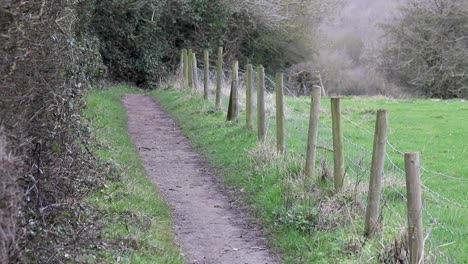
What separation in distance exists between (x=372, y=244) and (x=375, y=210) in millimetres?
453

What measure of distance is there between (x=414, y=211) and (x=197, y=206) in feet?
A: 13.3

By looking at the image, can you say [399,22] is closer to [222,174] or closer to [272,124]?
[272,124]

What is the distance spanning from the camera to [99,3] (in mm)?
28516

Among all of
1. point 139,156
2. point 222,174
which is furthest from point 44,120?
point 139,156

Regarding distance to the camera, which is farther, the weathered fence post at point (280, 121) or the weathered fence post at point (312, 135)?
the weathered fence post at point (280, 121)

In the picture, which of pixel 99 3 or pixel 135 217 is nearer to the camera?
pixel 135 217

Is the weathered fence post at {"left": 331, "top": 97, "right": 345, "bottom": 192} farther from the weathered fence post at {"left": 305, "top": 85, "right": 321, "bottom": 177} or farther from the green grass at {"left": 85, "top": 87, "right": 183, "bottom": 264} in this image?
the green grass at {"left": 85, "top": 87, "right": 183, "bottom": 264}

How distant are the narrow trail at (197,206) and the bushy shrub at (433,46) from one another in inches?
1039

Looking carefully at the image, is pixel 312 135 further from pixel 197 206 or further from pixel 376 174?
pixel 376 174

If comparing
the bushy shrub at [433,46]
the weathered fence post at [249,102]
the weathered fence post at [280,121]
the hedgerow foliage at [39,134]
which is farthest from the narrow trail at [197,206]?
the bushy shrub at [433,46]

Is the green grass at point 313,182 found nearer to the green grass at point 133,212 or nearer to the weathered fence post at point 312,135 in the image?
the weathered fence post at point 312,135

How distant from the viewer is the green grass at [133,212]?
7105 millimetres

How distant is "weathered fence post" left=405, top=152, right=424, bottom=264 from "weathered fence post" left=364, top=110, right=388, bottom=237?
0.90m

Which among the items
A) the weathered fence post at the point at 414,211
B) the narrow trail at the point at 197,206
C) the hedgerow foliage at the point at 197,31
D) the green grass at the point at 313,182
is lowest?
the narrow trail at the point at 197,206
